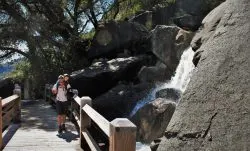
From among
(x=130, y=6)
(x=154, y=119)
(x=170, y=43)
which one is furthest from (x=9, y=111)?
(x=130, y=6)

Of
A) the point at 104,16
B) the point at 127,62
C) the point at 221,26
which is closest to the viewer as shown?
the point at 221,26

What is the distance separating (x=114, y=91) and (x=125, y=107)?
142 cm

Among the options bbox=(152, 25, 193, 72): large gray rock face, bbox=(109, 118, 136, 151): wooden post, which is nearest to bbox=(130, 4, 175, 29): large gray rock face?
bbox=(152, 25, 193, 72): large gray rock face

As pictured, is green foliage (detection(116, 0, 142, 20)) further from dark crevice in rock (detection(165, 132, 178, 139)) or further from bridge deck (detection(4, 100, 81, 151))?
dark crevice in rock (detection(165, 132, 178, 139))

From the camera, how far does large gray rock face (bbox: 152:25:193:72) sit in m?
22.3

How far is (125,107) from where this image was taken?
2106cm

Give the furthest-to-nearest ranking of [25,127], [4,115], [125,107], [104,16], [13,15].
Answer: [104,16], [13,15], [125,107], [25,127], [4,115]

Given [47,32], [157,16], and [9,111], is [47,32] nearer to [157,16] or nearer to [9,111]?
[157,16]

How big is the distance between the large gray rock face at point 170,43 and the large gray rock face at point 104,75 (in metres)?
1.83

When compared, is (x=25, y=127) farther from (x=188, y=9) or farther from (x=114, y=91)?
(x=188, y=9)

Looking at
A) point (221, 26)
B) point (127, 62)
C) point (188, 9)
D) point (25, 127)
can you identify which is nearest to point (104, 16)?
point (188, 9)

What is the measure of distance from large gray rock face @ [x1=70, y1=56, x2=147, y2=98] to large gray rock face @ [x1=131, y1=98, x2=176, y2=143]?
8813mm

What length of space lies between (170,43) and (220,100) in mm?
19011

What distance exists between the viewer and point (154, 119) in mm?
14023
